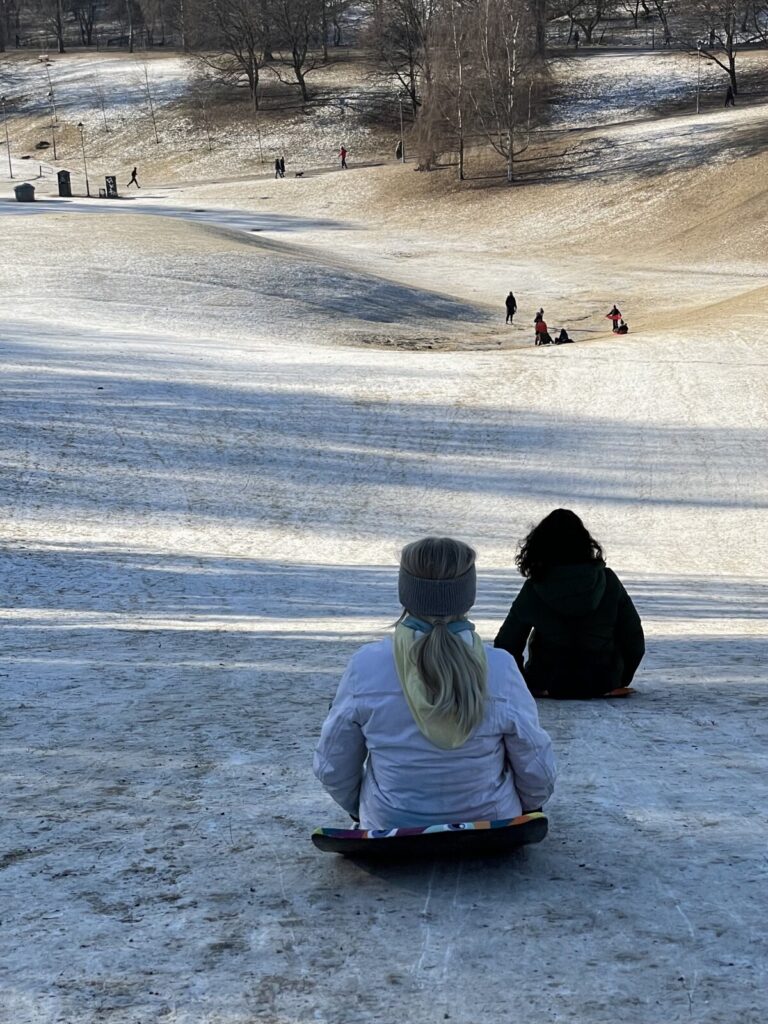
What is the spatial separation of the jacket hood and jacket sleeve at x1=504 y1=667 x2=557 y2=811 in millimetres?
2489

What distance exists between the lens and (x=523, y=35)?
2360 inches

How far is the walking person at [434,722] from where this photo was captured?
3992 millimetres

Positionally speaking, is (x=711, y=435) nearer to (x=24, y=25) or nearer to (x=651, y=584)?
(x=651, y=584)

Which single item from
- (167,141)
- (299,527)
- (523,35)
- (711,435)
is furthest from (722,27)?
(299,527)

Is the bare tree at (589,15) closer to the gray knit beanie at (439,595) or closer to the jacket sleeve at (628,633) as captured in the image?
the jacket sleeve at (628,633)

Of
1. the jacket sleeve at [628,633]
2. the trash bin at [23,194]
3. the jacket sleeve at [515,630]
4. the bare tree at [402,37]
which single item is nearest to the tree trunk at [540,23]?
the bare tree at [402,37]

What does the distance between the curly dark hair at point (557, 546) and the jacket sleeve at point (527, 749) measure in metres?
2.52

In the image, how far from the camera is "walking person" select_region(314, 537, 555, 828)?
399cm

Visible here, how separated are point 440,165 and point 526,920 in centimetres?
6333

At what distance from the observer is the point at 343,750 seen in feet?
13.9

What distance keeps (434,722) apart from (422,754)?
0.16 m

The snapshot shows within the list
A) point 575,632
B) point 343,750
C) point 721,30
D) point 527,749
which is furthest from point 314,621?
point 721,30

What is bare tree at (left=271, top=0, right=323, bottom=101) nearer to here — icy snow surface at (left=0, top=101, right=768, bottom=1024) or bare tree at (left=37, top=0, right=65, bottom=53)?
bare tree at (left=37, top=0, right=65, bottom=53)

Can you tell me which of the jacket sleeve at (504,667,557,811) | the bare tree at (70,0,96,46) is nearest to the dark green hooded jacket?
the jacket sleeve at (504,667,557,811)
